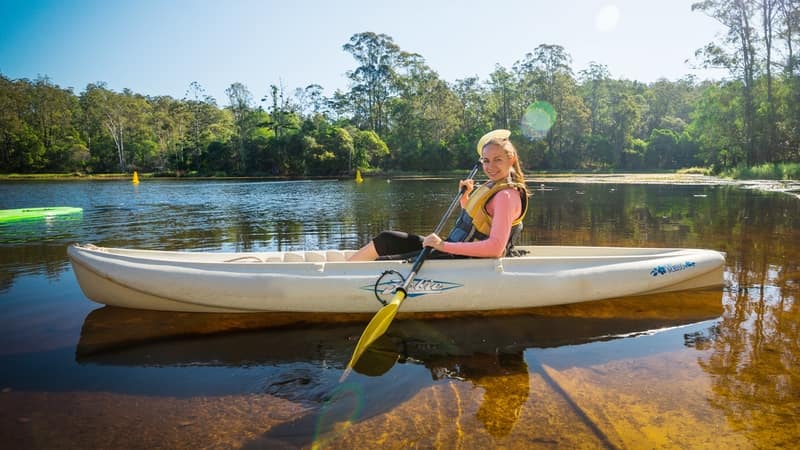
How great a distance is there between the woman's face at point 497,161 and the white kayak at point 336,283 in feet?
2.24

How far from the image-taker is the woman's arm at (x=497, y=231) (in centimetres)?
360

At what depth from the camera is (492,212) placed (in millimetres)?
3779

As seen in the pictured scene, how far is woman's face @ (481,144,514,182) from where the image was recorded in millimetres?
3670

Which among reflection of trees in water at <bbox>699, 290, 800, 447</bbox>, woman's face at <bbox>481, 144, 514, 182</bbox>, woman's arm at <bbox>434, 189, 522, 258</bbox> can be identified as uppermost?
woman's face at <bbox>481, 144, 514, 182</bbox>

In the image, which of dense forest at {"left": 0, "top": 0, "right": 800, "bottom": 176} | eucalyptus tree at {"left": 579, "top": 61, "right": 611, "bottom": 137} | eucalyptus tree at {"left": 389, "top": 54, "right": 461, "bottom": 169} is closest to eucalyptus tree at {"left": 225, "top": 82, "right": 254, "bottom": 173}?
dense forest at {"left": 0, "top": 0, "right": 800, "bottom": 176}

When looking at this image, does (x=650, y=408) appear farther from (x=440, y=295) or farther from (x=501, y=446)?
(x=440, y=295)

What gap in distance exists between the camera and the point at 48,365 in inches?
126

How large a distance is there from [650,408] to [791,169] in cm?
2611

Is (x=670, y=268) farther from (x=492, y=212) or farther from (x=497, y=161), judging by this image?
(x=497, y=161)

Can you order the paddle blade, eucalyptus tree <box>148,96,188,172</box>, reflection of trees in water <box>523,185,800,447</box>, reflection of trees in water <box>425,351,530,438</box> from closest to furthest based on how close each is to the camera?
reflection of trees in water <box>425,351,530,438</box>
reflection of trees in water <box>523,185,800,447</box>
the paddle blade
eucalyptus tree <box>148,96,188,172</box>

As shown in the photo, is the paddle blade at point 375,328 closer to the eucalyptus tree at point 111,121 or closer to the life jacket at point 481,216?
the life jacket at point 481,216

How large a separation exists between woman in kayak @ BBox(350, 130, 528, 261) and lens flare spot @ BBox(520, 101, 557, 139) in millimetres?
46393

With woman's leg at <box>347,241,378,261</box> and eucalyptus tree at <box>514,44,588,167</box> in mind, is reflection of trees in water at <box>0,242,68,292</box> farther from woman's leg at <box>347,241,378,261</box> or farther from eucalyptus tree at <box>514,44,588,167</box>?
eucalyptus tree at <box>514,44,588,167</box>

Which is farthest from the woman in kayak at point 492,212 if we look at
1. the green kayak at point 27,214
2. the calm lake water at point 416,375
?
the green kayak at point 27,214
